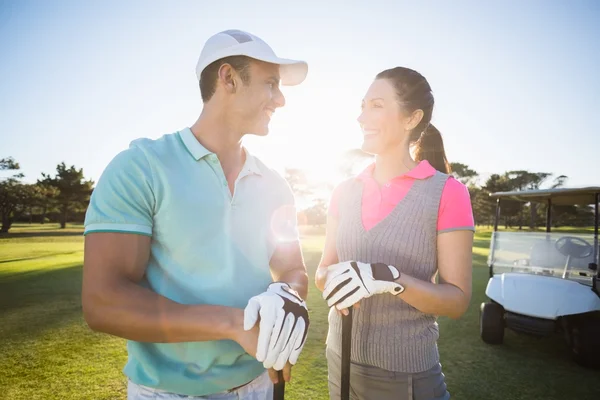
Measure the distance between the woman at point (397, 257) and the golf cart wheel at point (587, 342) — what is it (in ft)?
12.4

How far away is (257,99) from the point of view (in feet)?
5.90

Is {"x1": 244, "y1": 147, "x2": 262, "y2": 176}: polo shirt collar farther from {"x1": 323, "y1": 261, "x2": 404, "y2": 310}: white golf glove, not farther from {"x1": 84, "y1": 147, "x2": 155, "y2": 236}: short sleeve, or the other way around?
{"x1": 323, "y1": 261, "x2": 404, "y2": 310}: white golf glove

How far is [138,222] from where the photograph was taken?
4.33 feet

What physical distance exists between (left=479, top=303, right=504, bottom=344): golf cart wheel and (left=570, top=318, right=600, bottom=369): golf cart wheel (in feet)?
2.93

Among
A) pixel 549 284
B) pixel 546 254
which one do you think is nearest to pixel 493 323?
pixel 549 284

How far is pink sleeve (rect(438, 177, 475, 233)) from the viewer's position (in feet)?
6.29

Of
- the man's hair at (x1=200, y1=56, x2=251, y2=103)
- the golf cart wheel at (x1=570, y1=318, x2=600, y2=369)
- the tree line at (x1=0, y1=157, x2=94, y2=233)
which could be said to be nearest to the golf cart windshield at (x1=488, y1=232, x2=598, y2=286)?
the golf cart wheel at (x1=570, y1=318, x2=600, y2=369)

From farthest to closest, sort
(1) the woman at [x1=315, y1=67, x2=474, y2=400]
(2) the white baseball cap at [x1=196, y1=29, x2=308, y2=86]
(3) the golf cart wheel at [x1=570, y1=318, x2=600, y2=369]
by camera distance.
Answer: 1. (3) the golf cart wheel at [x1=570, y1=318, x2=600, y2=369]
2. (1) the woman at [x1=315, y1=67, x2=474, y2=400]
3. (2) the white baseball cap at [x1=196, y1=29, x2=308, y2=86]

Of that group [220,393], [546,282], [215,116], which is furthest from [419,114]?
[546,282]

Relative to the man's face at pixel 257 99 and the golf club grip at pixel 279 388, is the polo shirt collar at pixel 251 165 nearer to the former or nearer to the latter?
the man's face at pixel 257 99

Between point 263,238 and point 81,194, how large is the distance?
55038 mm

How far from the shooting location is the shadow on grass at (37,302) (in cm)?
565

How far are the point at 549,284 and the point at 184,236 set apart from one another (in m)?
5.39

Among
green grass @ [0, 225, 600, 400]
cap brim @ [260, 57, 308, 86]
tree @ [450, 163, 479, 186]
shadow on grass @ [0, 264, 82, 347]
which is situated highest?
tree @ [450, 163, 479, 186]
